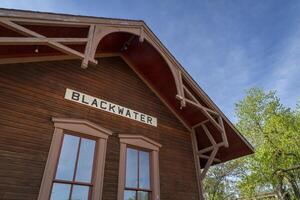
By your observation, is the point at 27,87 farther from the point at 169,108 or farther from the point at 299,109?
the point at 299,109

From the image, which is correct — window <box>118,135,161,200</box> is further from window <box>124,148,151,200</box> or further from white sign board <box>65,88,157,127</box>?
white sign board <box>65,88,157,127</box>

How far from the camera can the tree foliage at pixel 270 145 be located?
18.0 m

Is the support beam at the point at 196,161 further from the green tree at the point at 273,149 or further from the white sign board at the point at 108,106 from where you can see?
the green tree at the point at 273,149

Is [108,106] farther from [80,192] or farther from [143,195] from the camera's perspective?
[143,195]

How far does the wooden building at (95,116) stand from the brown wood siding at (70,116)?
2 centimetres

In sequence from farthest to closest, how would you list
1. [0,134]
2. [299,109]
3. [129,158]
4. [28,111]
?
1. [299,109]
2. [129,158]
3. [28,111]
4. [0,134]

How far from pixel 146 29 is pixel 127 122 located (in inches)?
116

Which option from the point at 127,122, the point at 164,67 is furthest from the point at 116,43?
the point at 127,122

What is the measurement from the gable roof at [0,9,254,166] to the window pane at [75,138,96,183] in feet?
7.09

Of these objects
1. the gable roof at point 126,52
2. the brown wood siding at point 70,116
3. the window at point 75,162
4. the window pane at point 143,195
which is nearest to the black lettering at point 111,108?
the brown wood siding at point 70,116

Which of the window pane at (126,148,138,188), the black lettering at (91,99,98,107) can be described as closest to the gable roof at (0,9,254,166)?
the black lettering at (91,99,98,107)

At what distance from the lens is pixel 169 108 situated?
900cm

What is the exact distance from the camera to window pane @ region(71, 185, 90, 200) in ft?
17.4

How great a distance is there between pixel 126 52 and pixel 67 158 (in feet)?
14.0
